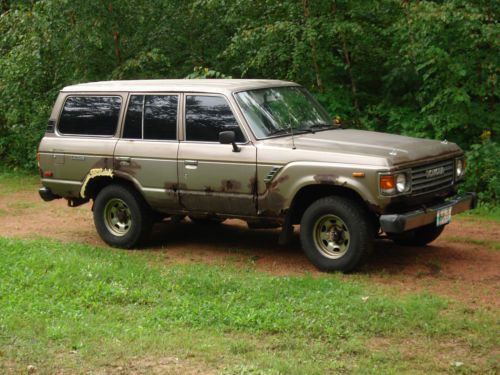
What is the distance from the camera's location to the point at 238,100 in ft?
29.0

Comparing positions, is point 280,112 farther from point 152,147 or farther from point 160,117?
point 152,147

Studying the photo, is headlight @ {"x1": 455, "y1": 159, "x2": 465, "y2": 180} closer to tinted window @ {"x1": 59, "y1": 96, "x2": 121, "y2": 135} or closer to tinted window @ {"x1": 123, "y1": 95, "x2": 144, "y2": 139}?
tinted window @ {"x1": 123, "y1": 95, "x2": 144, "y2": 139}

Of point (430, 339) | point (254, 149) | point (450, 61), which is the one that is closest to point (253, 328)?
point (430, 339)

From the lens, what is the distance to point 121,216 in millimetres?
9930

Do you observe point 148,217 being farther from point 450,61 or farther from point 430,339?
point 450,61

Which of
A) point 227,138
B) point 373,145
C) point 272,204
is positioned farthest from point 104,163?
point 373,145

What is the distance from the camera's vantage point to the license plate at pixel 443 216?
8.23m

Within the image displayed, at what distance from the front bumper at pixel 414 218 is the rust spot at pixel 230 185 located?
1653 mm

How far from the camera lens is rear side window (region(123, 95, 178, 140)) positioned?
366 inches

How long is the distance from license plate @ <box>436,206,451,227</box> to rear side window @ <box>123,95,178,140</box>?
3016 millimetres

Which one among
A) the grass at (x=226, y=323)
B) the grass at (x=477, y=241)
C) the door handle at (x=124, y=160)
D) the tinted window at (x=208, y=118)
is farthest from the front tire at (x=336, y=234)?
the door handle at (x=124, y=160)

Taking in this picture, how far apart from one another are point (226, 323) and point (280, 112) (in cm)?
308

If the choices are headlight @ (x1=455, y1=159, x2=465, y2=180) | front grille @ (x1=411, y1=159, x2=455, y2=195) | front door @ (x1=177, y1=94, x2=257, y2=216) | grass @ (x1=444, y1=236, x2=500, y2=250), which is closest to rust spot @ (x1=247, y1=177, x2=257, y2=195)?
front door @ (x1=177, y1=94, x2=257, y2=216)

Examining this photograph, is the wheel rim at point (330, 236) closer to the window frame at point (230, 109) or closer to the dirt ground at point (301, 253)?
the dirt ground at point (301, 253)
